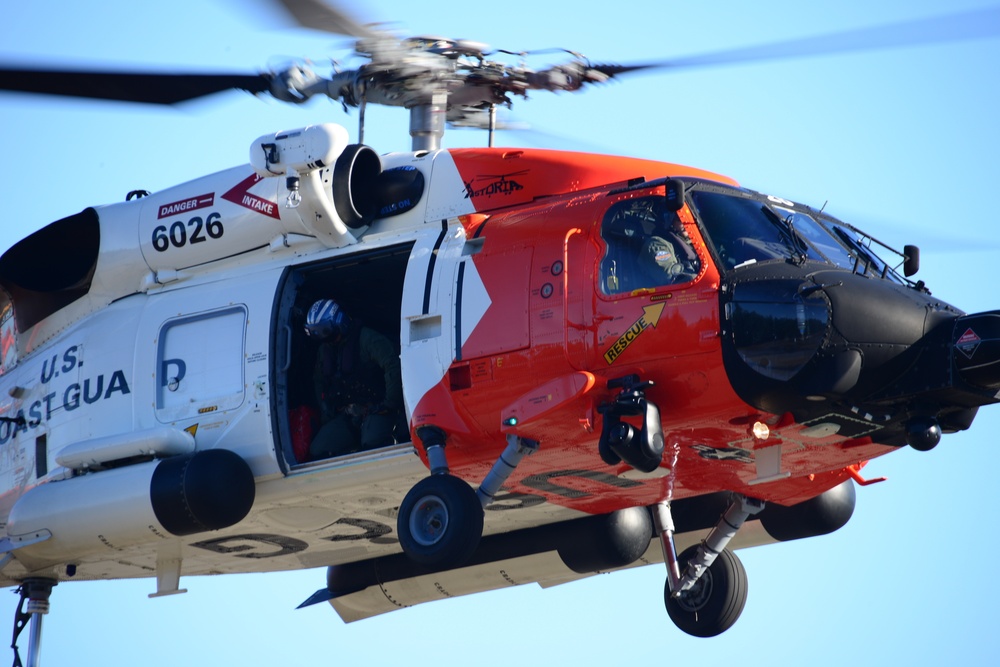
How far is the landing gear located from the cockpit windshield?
6.28 feet

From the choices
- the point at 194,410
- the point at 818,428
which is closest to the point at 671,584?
the point at 818,428

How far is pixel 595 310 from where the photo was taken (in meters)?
10.6

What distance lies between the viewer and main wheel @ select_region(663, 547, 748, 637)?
12868 millimetres

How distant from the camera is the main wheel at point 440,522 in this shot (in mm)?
10617

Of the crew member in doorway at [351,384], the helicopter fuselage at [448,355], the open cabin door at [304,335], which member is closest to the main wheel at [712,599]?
the helicopter fuselage at [448,355]

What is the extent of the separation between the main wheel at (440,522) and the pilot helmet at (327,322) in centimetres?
160

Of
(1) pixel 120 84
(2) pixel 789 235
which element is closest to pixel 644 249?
(2) pixel 789 235

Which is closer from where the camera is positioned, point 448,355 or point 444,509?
point 444,509

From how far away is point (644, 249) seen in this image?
10.6 metres

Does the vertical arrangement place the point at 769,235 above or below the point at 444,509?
above

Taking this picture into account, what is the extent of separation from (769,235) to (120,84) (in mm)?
4622

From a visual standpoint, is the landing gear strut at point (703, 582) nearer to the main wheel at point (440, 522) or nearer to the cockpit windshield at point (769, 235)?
the main wheel at point (440, 522)

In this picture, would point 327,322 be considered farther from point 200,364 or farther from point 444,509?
point 444,509

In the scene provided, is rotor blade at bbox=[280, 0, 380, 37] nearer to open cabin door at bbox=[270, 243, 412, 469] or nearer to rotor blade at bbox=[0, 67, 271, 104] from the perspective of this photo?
rotor blade at bbox=[0, 67, 271, 104]
